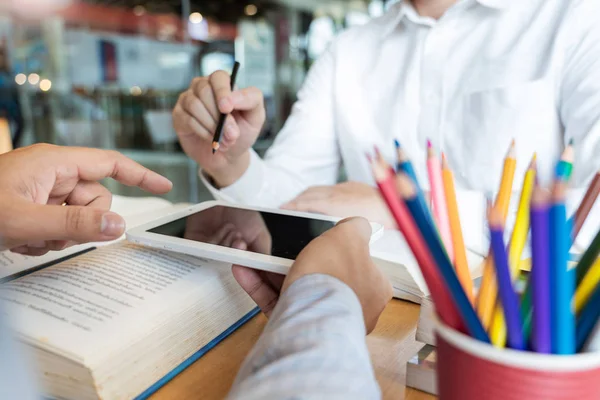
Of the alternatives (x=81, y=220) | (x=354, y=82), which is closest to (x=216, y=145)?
(x=81, y=220)

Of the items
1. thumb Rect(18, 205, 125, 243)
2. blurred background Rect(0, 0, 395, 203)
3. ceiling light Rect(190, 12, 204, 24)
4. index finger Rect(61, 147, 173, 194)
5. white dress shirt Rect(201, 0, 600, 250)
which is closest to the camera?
thumb Rect(18, 205, 125, 243)

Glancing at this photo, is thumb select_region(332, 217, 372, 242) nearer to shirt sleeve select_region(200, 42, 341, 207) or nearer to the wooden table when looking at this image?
the wooden table

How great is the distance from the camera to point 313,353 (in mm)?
251

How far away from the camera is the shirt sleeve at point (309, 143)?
98cm

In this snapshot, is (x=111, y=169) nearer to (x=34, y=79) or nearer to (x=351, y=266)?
(x=351, y=266)

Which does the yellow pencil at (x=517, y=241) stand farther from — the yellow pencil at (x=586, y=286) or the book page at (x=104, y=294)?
the book page at (x=104, y=294)

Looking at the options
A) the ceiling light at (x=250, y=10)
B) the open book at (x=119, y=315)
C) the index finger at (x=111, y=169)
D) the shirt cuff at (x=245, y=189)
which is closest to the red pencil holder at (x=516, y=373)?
the open book at (x=119, y=315)

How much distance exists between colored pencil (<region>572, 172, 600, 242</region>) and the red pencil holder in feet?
0.28

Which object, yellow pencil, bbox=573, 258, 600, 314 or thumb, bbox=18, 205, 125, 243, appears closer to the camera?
yellow pencil, bbox=573, 258, 600, 314

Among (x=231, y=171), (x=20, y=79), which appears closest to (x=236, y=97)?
(x=231, y=171)

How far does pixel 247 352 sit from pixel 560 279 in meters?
0.27

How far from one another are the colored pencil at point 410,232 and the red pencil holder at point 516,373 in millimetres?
18

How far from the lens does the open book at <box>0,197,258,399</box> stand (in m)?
0.31

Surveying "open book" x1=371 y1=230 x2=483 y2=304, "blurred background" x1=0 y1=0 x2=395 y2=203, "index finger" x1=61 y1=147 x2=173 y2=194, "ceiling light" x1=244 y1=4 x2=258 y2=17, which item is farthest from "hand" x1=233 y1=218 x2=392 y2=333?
"ceiling light" x1=244 y1=4 x2=258 y2=17
